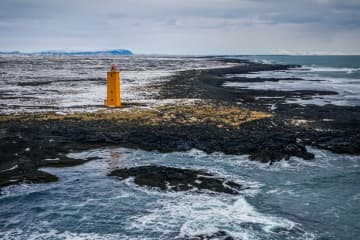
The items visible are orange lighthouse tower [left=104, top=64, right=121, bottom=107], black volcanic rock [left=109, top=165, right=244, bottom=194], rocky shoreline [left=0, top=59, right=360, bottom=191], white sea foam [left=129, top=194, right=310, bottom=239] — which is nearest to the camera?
white sea foam [left=129, top=194, right=310, bottom=239]

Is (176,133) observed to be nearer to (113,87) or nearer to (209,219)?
(113,87)

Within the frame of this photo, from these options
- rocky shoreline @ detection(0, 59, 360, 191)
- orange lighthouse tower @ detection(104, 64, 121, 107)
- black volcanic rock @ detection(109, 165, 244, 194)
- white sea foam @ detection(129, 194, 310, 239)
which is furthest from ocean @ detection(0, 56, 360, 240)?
orange lighthouse tower @ detection(104, 64, 121, 107)

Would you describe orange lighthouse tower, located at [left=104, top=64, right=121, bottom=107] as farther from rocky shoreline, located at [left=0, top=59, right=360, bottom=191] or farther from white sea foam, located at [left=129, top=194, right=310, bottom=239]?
white sea foam, located at [left=129, top=194, right=310, bottom=239]

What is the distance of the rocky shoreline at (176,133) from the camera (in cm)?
1992

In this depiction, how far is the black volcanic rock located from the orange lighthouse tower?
48.5ft

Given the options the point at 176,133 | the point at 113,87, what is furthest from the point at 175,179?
the point at 113,87

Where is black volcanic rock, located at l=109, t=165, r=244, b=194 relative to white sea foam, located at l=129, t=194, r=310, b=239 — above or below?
above

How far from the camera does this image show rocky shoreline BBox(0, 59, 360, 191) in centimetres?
1992

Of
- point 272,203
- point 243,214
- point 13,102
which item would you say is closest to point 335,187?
point 272,203

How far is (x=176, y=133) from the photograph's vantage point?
78.9 feet

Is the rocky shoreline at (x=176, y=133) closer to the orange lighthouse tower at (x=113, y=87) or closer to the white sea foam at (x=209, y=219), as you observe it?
the orange lighthouse tower at (x=113, y=87)

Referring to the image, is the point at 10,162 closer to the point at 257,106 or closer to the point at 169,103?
the point at 169,103

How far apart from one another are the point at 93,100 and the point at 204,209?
2571 cm

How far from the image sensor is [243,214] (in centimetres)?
1383
